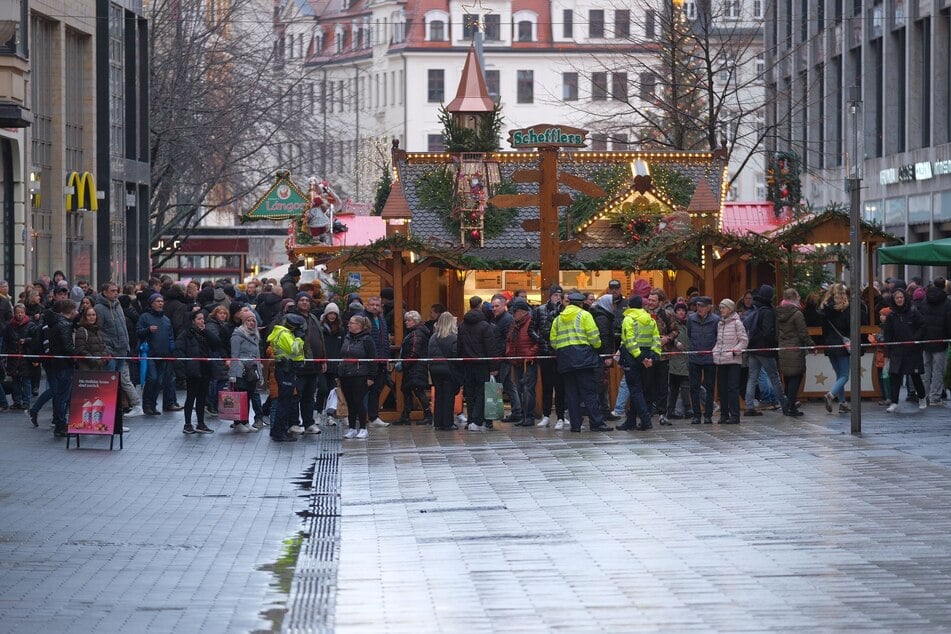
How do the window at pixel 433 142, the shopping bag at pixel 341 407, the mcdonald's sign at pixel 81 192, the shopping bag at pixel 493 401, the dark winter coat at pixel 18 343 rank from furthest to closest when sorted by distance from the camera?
the window at pixel 433 142
the mcdonald's sign at pixel 81 192
the dark winter coat at pixel 18 343
the shopping bag at pixel 341 407
the shopping bag at pixel 493 401

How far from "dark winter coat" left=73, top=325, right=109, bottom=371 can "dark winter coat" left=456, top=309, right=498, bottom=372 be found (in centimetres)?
425

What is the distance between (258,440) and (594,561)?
1036 cm

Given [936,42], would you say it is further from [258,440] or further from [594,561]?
[594,561]

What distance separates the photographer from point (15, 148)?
3600cm

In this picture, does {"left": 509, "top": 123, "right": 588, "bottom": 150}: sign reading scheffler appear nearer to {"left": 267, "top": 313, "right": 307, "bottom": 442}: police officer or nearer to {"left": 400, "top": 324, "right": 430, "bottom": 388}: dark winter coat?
{"left": 400, "top": 324, "right": 430, "bottom": 388}: dark winter coat

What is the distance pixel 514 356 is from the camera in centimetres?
2291

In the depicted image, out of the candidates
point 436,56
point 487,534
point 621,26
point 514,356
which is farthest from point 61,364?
point 436,56

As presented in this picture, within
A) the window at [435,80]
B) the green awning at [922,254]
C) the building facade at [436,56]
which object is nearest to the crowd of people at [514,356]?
the green awning at [922,254]

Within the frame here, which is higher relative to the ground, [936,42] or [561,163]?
[936,42]

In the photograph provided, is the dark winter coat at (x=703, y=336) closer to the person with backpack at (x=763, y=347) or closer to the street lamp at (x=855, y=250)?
the person with backpack at (x=763, y=347)

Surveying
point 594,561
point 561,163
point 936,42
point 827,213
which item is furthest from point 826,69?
point 594,561

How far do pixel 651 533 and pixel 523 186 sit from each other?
→ 2040 cm

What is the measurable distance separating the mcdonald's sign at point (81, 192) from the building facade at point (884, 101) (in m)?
15.7

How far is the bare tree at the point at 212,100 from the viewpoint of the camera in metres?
49.0
